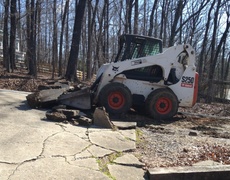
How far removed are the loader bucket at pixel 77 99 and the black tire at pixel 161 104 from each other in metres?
1.68

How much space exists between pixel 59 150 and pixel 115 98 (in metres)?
3.68

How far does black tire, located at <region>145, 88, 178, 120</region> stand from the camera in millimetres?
7902

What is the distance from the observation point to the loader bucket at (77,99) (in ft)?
24.9

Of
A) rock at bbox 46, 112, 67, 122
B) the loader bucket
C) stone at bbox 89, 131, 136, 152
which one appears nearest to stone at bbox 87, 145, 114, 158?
stone at bbox 89, 131, 136, 152

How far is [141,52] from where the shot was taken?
8.23 meters

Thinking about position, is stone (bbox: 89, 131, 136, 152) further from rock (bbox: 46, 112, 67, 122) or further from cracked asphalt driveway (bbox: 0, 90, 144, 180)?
rock (bbox: 46, 112, 67, 122)

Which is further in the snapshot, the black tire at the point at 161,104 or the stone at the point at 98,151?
the black tire at the point at 161,104

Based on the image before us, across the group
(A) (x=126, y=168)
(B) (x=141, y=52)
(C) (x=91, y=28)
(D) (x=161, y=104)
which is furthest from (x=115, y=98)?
(C) (x=91, y=28)

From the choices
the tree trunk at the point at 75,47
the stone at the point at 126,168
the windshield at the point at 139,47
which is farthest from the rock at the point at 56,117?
the tree trunk at the point at 75,47

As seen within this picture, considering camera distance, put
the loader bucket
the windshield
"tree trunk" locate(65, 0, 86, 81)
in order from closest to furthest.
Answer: the loader bucket < the windshield < "tree trunk" locate(65, 0, 86, 81)

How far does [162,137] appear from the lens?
5926mm

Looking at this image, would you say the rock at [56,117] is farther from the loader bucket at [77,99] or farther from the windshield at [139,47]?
the windshield at [139,47]

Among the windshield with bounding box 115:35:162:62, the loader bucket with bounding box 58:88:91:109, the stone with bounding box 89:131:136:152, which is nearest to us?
the stone with bounding box 89:131:136:152

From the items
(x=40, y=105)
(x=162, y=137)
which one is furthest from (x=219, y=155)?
(x=40, y=105)
